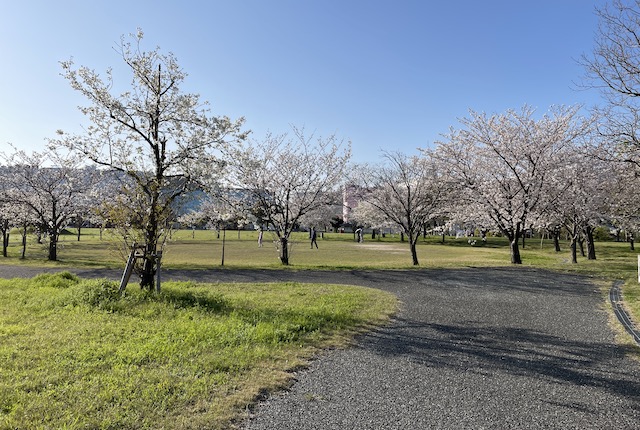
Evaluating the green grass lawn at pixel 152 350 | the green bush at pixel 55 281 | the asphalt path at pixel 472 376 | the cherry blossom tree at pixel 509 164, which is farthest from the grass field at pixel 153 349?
the cherry blossom tree at pixel 509 164

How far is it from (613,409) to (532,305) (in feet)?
17.5

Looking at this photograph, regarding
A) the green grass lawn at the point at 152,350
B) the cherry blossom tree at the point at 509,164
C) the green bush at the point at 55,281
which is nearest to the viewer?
the green grass lawn at the point at 152,350

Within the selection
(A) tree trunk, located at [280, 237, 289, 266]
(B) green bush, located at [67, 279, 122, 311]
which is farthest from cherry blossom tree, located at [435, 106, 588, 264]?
(B) green bush, located at [67, 279, 122, 311]

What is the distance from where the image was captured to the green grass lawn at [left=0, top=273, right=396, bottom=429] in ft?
10.6

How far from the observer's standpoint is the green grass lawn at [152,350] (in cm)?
324

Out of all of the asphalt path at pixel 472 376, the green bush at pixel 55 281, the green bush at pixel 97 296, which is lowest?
the asphalt path at pixel 472 376

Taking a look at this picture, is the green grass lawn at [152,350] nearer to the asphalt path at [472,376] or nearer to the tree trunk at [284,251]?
the asphalt path at [472,376]

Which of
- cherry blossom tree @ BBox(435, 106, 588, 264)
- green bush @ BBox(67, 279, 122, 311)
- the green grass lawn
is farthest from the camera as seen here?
cherry blossom tree @ BBox(435, 106, 588, 264)

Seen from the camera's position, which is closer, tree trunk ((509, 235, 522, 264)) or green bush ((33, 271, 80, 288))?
green bush ((33, 271, 80, 288))

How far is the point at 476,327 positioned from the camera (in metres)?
6.52

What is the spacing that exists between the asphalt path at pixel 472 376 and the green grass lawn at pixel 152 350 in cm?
47

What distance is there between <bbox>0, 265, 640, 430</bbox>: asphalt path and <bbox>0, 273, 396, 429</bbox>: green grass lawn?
1.53ft

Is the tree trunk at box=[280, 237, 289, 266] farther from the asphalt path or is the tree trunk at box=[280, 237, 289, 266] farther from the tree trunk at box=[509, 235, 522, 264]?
the asphalt path

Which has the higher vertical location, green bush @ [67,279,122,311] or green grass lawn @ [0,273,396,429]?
green bush @ [67,279,122,311]
